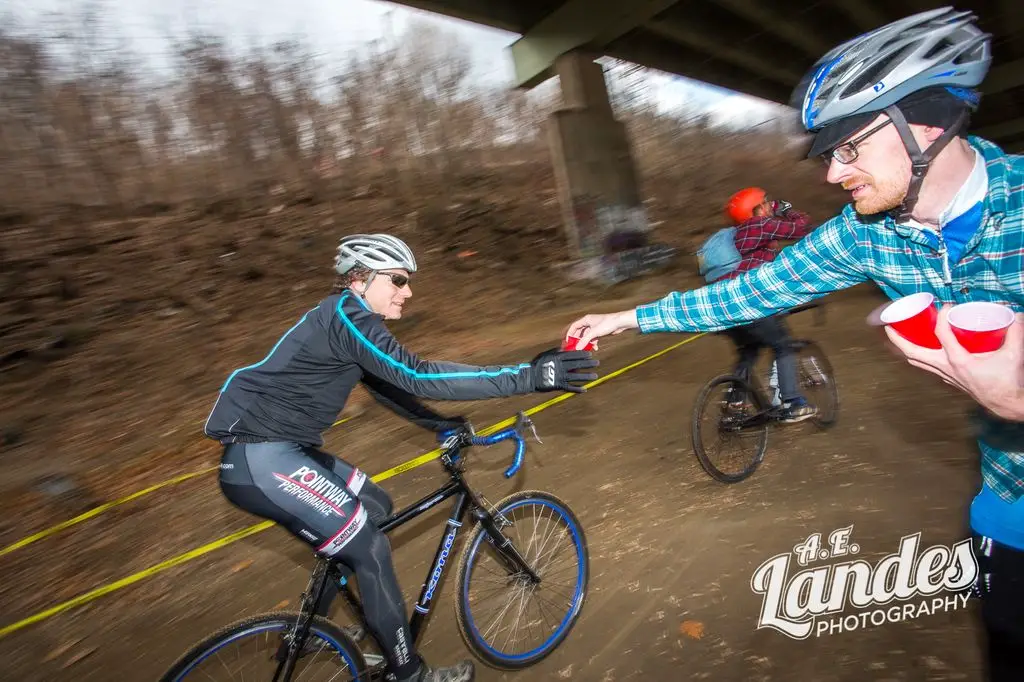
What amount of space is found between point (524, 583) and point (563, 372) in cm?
161

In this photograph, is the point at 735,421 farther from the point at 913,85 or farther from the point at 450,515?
the point at 913,85

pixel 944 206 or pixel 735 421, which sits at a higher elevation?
pixel 944 206

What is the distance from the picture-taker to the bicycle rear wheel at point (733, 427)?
16.4 feet

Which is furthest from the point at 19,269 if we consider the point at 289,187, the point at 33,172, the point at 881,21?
the point at 881,21

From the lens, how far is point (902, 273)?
6.12 ft

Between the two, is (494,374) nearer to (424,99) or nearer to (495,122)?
Result: (424,99)

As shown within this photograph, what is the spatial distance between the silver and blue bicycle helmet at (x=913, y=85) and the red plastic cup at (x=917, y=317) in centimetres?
44

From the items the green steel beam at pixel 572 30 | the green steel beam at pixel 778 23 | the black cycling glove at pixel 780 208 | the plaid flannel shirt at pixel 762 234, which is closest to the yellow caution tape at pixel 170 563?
the plaid flannel shirt at pixel 762 234

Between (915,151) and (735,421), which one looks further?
(735,421)

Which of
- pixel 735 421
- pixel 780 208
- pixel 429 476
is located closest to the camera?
pixel 735 421

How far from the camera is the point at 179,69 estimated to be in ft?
41.0

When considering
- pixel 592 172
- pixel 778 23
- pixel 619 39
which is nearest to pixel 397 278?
pixel 592 172

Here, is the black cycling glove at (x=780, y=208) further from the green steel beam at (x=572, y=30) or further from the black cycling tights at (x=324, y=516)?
the green steel beam at (x=572, y=30)

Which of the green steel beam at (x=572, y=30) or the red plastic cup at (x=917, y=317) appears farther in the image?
the green steel beam at (x=572, y=30)
